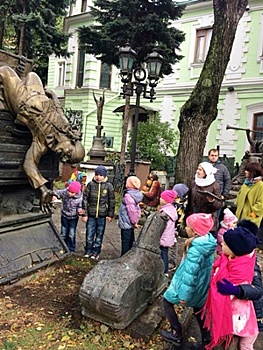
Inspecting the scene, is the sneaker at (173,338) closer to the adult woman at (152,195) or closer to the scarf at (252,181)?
the scarf at (252,181)

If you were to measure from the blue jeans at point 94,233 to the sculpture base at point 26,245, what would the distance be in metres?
0.70

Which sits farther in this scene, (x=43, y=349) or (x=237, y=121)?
(x=237, y=121)

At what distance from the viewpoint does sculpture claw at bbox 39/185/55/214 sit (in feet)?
15.2

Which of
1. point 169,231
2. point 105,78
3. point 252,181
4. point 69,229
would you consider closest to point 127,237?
point 169,231

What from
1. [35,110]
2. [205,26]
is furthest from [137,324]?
[205,26]

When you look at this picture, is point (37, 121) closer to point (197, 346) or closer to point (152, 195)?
point (197, 346)

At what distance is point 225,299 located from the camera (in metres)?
2.82

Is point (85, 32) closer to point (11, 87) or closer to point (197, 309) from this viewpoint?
point (11, 87)

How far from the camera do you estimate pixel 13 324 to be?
11.1 ft

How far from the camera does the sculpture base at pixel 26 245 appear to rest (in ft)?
13.5

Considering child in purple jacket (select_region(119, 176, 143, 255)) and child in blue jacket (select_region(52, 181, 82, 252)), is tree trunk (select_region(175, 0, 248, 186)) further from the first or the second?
child in blue jacket (select_region(52, 181, 82, 252))

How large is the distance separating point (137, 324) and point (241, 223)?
1300 millimetres

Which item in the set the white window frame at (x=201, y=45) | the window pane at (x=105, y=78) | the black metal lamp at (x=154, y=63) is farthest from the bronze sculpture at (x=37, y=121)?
the window pane at (x=105, y=78)

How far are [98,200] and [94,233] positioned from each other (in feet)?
1.80
